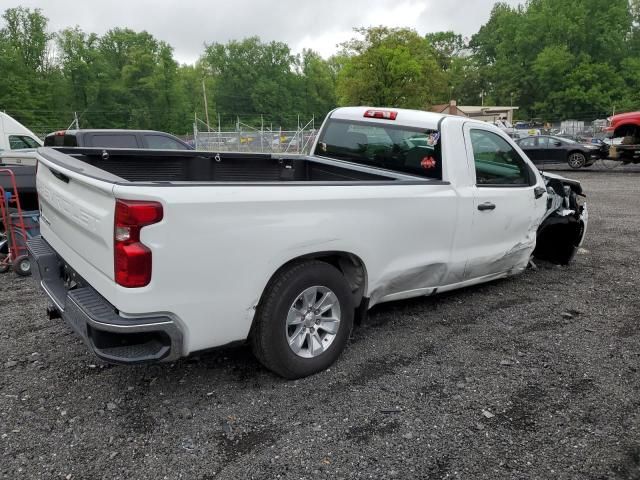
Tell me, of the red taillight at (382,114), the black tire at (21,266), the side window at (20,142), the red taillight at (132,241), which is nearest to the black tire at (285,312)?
the red taillight at (132,241)

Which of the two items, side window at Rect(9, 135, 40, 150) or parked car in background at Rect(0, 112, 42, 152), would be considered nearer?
parked car in background at Rect(0, 112, 42, 152)

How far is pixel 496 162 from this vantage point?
15.6 feet

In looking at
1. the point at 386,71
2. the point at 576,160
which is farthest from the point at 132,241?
the point at 386,71

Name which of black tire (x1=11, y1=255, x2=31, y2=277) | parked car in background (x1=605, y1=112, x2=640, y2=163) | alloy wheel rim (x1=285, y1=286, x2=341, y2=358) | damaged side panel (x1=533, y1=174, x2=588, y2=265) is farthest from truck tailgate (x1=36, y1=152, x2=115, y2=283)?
parked car in background (x1=605, y1=112, x2=640, y2=163)

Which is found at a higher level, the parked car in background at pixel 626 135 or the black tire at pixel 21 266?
the parked car in background at pixel 626 135

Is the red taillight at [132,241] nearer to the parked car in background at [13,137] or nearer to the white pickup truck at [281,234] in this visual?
the white pickup truck at [281,234]

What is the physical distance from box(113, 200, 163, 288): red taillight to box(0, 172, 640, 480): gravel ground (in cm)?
94

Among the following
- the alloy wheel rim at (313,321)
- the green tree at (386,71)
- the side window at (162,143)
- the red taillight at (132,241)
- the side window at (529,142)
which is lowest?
the alloy wheel rim at (313,321)

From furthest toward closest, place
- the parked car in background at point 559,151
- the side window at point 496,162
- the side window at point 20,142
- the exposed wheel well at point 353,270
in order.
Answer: the parked car in background at point 559,151 < the side window at point 20,142 < the side window at point 496,162 < the exposed wheel well at point 353,270

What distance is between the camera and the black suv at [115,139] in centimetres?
958

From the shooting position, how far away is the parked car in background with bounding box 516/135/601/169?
20.8 metres

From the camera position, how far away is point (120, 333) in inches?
104

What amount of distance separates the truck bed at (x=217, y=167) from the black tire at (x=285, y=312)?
119 centimetres

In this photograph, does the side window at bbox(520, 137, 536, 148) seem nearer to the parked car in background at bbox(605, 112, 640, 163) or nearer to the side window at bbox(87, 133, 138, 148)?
the parked car in background at bbox(605, 112, 640, 163)
